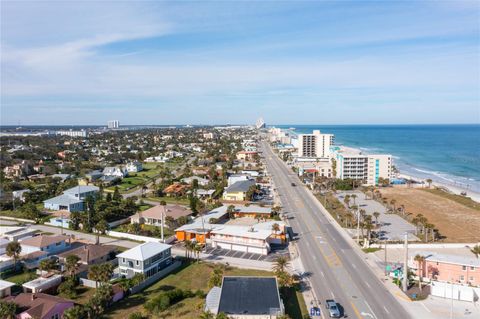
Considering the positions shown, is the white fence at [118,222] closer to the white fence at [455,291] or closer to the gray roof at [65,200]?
the gray roof at [65,200]

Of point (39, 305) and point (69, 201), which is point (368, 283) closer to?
point (39, 305)

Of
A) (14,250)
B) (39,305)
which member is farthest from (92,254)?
(39,305)

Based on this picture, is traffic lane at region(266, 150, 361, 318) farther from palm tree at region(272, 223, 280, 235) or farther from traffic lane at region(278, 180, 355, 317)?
palm tree at region(272, 223, 280, 235)

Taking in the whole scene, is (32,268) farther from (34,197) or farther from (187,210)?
(34,197)

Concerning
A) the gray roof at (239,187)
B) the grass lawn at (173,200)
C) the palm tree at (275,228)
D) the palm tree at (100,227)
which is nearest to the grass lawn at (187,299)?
the palm tree at (275,228)

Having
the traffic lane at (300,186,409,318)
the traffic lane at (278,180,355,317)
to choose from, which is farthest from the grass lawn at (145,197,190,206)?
the traffic lane at (300,186,409,318)

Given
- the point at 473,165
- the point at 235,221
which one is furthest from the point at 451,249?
the point at 473,165
